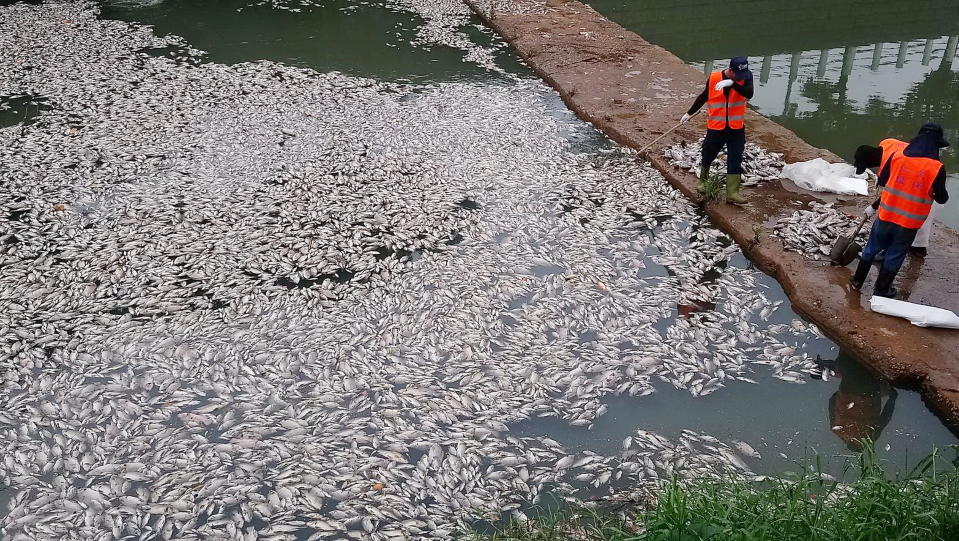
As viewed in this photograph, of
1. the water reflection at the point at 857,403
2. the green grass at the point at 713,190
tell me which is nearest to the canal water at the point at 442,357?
the water reflection at the point at 857,403

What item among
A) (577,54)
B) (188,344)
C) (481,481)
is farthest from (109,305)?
(577,54)

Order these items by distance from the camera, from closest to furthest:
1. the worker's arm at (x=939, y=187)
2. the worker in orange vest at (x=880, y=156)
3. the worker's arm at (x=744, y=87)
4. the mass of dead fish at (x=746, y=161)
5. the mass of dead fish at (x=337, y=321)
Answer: the mass of dead fish at (x=337, y=321) → the worker's arm at (x=939, y=187) → the worker in orange vest at (x=880, y=156) → the worker's arm at (x=744, y=87) → the mass of dead fish at (x=746, y=161)

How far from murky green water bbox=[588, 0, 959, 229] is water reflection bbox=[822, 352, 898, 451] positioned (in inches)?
129

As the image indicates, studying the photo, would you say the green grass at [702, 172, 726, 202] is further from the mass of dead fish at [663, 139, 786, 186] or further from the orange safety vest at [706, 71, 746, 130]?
the orange safety vest at [706, 71, 746, 130]

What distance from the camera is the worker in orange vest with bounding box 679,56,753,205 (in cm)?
646

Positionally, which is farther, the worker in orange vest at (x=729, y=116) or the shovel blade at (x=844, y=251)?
the worker in orange vest at (x=729, y=116)

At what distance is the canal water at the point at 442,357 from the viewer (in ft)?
13.8

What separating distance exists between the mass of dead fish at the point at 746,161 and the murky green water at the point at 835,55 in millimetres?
1758

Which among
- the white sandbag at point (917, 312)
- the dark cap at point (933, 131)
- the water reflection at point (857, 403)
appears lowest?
the water reflection at point (857, 403)

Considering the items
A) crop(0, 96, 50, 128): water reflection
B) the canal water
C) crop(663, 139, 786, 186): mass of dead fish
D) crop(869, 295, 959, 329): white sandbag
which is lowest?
the canal water

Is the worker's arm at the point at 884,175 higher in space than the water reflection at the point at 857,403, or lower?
higher

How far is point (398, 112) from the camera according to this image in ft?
32.0

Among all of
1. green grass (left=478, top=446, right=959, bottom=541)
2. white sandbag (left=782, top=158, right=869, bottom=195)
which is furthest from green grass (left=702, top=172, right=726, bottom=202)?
green grass (left=478, top=446, right=959, bottom=541)

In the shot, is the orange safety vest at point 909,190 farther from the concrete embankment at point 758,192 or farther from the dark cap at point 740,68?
the dark cap at point 740,68
